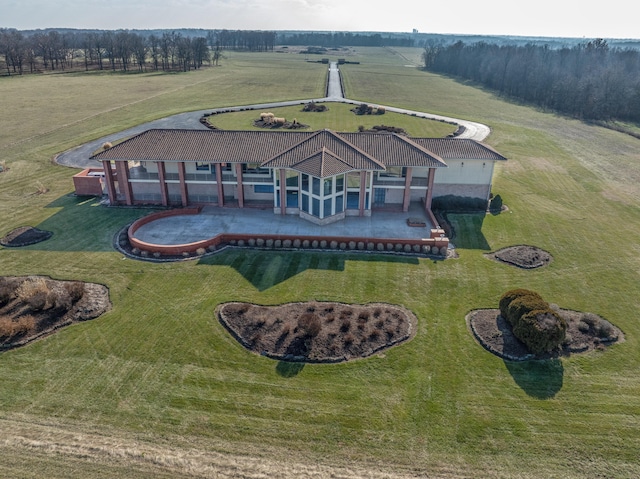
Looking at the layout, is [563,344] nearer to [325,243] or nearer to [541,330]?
[541,330]

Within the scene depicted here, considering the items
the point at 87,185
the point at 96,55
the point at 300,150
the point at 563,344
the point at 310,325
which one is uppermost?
the point at 96,55

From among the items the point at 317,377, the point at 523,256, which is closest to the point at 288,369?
the point at 317,377

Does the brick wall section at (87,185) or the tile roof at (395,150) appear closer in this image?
the tile roof at (395,150)

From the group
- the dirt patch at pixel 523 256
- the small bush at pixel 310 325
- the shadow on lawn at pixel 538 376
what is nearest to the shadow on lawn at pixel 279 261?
the small bush at pixel 310 325

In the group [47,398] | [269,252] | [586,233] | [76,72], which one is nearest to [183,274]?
[269,252]

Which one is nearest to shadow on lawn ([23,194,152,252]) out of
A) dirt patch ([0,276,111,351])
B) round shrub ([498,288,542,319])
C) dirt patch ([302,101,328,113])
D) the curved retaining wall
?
the curved retaining wall

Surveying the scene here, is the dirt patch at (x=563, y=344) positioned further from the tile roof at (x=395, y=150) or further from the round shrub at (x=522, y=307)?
the tile roof at (x=395, y=150)
